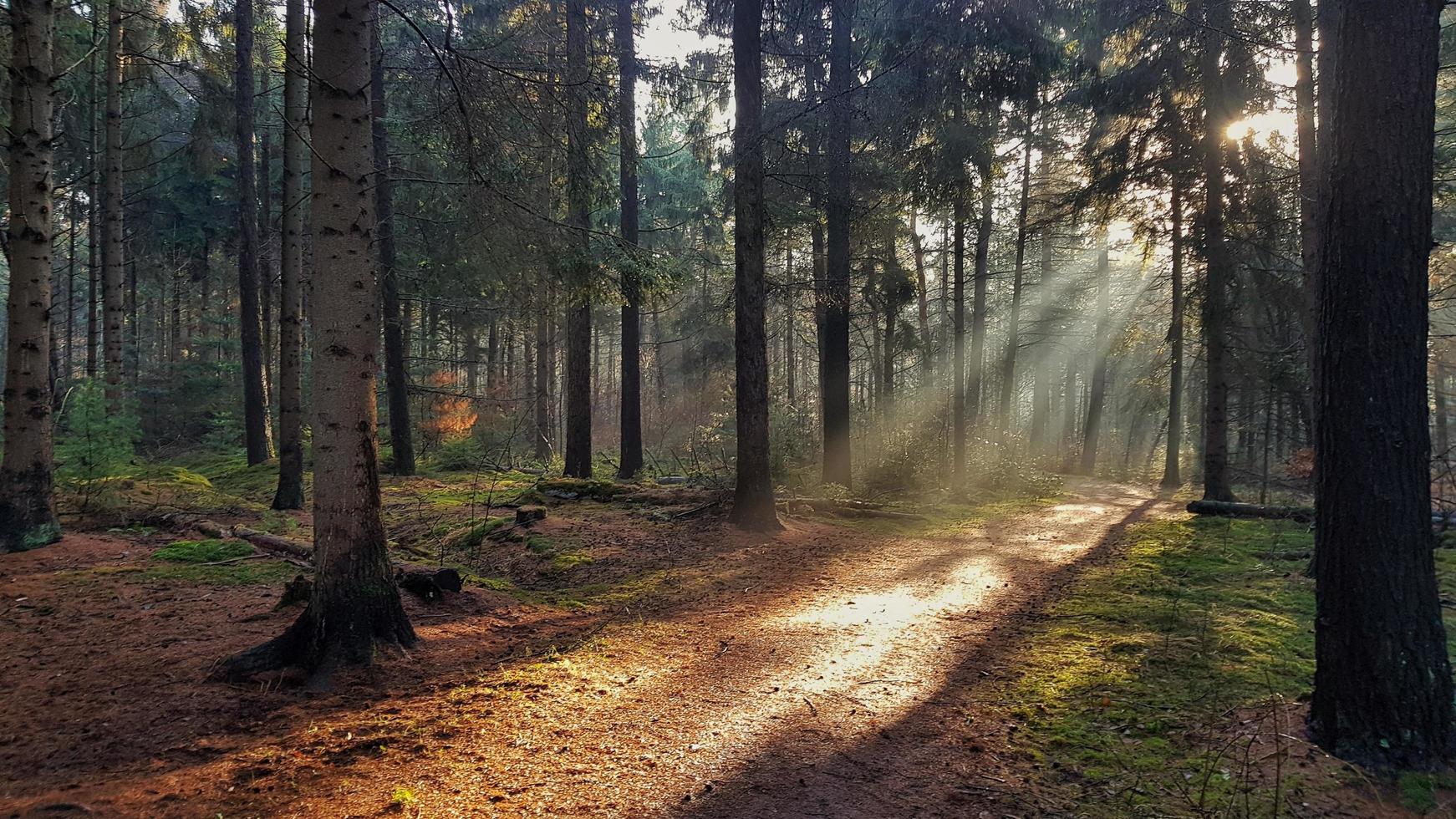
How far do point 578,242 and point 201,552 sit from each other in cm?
502

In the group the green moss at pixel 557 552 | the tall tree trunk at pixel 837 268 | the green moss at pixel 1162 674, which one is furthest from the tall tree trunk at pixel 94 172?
the green moss at pixel 1162 674

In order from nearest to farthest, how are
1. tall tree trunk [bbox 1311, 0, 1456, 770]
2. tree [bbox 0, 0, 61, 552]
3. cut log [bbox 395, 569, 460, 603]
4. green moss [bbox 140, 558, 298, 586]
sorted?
tall tree trunk [bbox 1311, 0, 1456, 770]
cut log [bbox 395, 569, 460, 603]
green moss [bbox 140, 558, 298, 586]
tree [bbox 0, 0, 61, 552]

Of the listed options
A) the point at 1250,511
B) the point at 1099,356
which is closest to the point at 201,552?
the point at 1250,511

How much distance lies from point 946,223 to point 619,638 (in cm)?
1662

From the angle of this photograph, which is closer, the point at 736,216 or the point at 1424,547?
the point at 1424,547

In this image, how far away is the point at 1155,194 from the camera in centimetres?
1462

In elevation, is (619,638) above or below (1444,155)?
below

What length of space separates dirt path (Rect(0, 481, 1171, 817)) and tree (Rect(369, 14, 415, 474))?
1083 cm

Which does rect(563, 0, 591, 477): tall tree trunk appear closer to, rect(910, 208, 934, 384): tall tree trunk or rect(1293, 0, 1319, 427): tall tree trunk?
rect(1293, 0, 1319, 427): tall tree trunk

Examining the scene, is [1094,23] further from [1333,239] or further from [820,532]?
[1333,239]

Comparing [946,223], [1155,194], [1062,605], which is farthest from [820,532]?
[946,223]

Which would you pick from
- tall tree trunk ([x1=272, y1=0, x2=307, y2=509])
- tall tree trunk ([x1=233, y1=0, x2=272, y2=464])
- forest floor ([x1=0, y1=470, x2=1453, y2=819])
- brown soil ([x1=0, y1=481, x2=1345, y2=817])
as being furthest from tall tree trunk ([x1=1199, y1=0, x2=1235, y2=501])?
tall tree trunk ([x1=233, y1=0, x2=272, y2=464])

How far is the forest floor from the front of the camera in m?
3.19

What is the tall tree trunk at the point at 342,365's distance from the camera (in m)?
4.42
